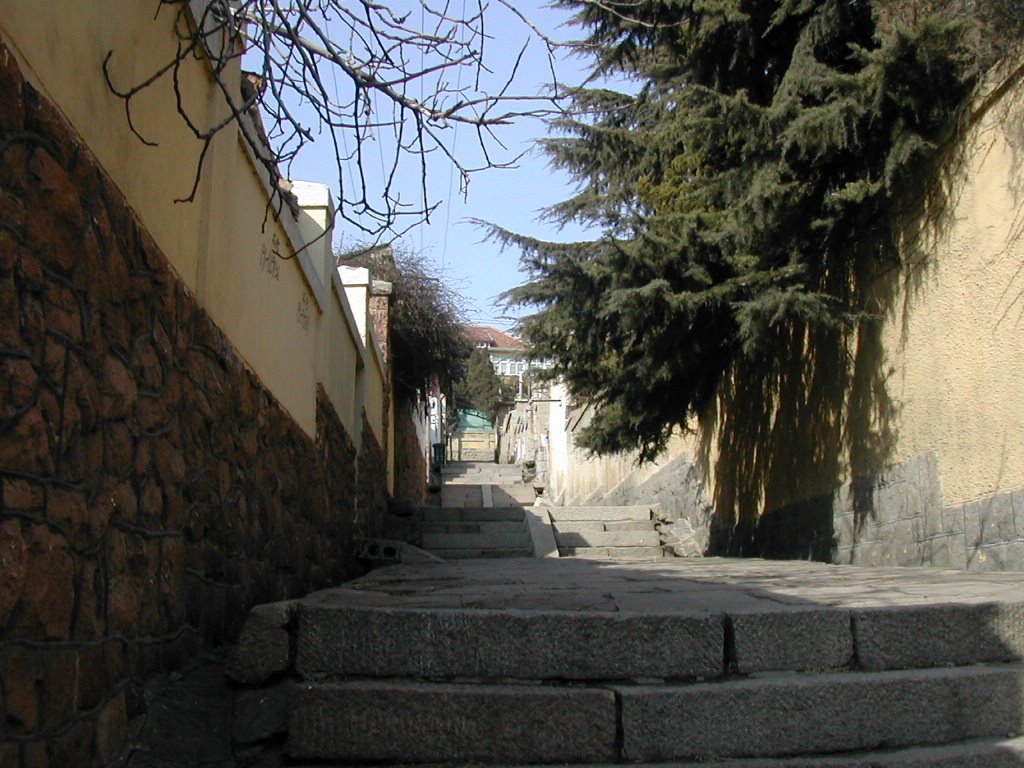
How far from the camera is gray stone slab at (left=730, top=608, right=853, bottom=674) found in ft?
10.5

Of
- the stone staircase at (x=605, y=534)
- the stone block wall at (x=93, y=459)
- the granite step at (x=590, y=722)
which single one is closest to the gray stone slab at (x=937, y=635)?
the granite step at (x=590, y=722)

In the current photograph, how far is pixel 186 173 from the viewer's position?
352cm

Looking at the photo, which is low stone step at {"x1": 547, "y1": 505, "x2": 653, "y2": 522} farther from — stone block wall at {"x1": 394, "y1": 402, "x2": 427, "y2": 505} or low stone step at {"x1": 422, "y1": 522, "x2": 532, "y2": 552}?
stone block wall at {"x1": 394, "y1": 402, "x2": 427, "y2": 505}

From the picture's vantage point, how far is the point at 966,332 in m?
5.63

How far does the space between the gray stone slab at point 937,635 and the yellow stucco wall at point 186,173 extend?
2.58 m

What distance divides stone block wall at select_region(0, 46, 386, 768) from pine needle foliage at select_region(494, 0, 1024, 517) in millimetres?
3071

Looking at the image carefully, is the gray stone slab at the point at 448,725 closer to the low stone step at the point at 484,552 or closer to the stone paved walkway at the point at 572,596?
the stone paved walkway at the point at 572,596

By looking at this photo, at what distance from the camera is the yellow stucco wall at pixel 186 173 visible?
2.40m

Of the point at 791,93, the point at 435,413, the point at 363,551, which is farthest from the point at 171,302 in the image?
the point at 435,413

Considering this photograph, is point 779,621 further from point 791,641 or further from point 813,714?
point 813,714

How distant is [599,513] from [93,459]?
931cm

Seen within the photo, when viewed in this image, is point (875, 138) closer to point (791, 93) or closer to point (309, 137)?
point (791, 93)

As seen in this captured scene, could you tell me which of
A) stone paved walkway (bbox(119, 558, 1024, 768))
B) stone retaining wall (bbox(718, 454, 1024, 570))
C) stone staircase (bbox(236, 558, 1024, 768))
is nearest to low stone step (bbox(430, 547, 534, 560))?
stone retaining wall (bbox(718, 454, 1024, 570))

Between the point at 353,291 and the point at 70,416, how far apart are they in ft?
25.9
